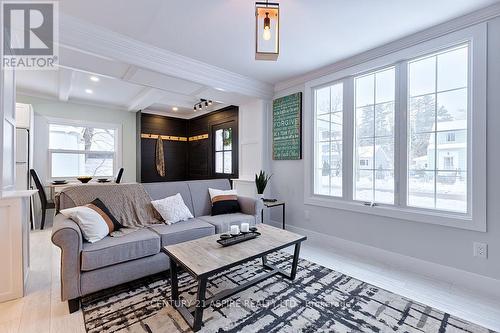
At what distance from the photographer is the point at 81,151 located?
17.0ft

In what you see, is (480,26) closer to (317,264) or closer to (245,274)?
(317,264)

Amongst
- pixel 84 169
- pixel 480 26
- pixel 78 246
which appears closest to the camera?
pixel 78 246

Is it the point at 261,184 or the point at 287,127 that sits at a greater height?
the point at 287,127

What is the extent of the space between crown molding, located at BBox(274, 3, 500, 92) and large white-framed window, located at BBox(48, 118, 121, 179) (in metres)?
4.53

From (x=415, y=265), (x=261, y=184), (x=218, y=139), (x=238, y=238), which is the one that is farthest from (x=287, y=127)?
(x=415, y=265)

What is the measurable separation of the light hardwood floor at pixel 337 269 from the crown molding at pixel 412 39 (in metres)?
2.48

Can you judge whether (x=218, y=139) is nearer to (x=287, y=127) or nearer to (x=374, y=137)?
(x=287, y=127)

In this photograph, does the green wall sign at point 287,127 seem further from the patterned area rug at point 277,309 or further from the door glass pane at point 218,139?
the patterned area rug at point 277,309

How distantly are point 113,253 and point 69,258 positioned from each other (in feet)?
0.97

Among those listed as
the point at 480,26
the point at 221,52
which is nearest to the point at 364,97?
the point at 480,26

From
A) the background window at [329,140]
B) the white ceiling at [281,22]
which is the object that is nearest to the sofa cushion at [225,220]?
the background window at [329,140]

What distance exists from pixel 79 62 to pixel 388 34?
344cm

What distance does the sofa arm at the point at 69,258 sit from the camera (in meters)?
1.77

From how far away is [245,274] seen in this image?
237 cm
